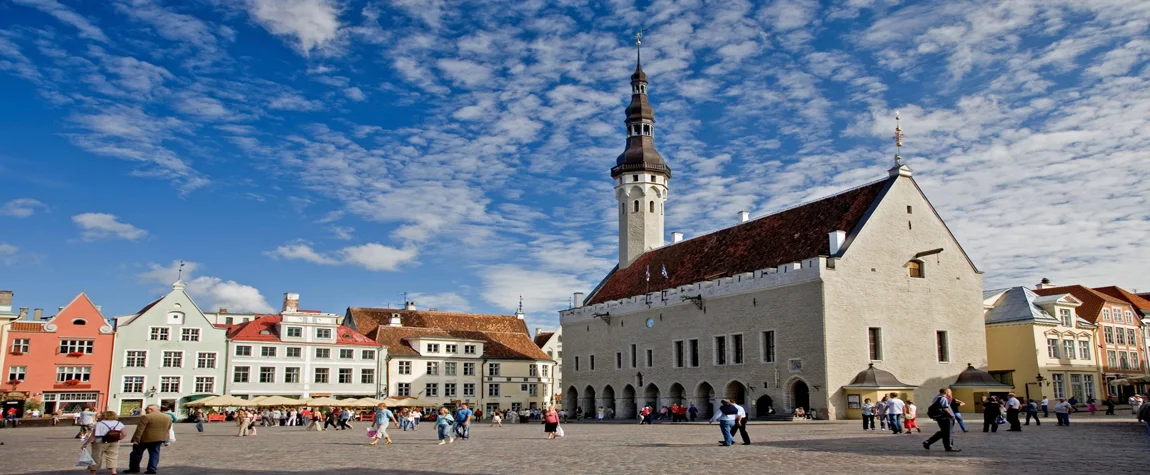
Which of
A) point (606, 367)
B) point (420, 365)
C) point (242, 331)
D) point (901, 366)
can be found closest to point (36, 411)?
point (242, 331)

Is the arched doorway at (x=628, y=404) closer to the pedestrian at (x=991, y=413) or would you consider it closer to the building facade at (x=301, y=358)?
the building facade at (x=301, y=358)

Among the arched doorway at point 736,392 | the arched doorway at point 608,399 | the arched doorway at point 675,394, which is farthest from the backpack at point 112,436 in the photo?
the arched doorway at point 608,399

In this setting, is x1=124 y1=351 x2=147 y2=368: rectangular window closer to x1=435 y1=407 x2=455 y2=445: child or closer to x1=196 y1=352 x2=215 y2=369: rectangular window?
x1=196 y1=352 x2=215 y2=369: rectangular window

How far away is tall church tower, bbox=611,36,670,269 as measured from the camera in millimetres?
61375

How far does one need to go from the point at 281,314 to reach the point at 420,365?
9.73 m

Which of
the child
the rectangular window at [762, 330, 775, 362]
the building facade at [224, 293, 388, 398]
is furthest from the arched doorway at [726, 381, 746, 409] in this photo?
the building facade at [224, 293, 388, 398]

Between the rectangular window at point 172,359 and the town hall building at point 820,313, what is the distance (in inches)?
1058

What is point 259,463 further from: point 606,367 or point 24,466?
point 606,367

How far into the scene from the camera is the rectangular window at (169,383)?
5444 cm

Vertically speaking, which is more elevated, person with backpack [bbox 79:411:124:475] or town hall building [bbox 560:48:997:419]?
town hall building [bbox 560:48:997:419]

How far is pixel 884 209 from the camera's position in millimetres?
41750

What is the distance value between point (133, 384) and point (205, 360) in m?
4.14

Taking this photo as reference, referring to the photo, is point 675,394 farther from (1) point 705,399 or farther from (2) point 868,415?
(2) point 868,415

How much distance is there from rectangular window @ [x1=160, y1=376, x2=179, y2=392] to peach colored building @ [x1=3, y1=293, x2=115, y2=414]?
2947 millimetres
